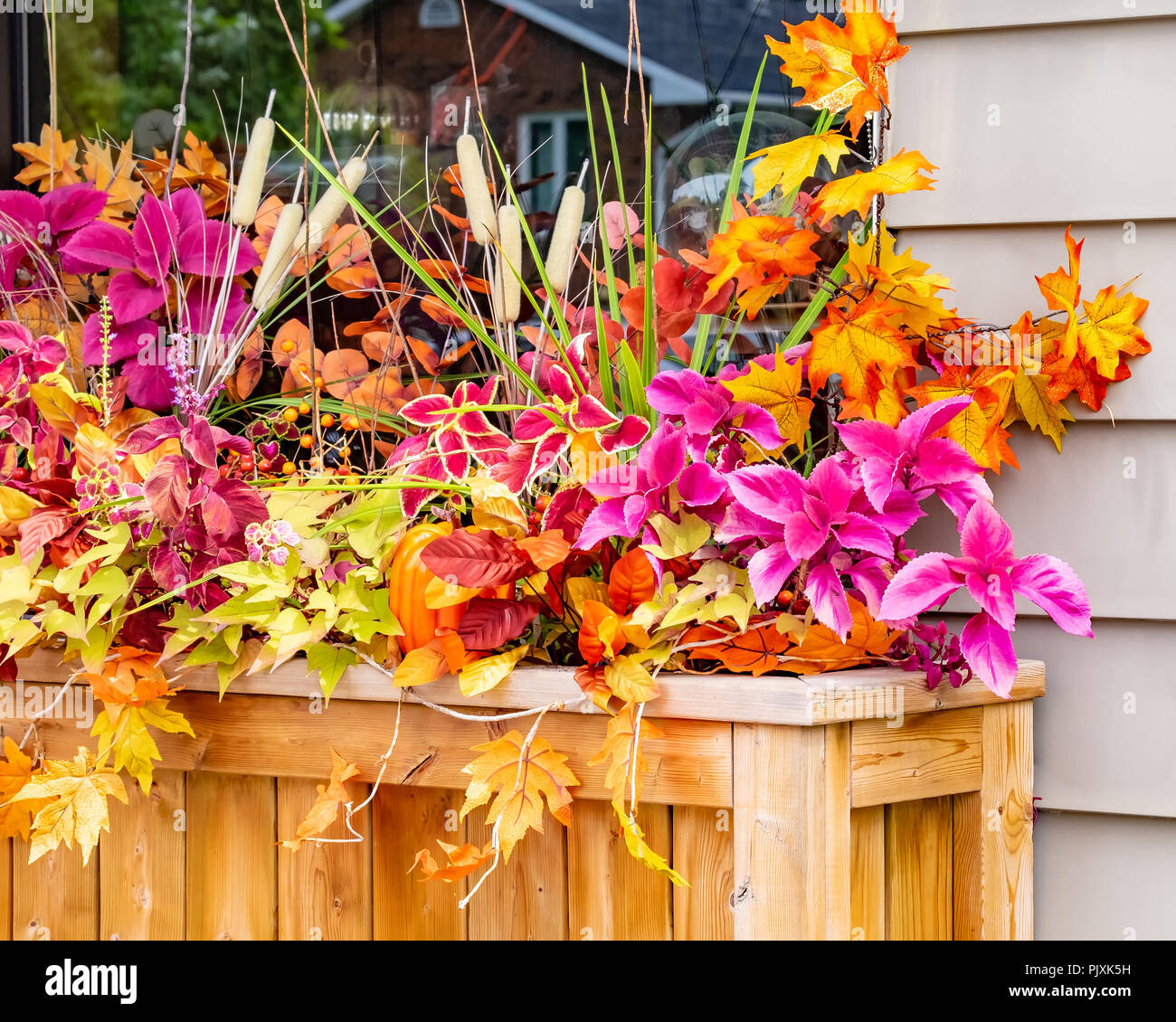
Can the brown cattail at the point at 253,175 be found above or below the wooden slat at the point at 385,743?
above

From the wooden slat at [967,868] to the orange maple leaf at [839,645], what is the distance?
0.21 m

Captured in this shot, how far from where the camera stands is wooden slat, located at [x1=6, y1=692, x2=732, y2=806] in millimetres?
792

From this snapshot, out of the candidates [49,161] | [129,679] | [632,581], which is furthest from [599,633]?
[49,161]

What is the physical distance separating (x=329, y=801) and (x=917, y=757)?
1.67ft

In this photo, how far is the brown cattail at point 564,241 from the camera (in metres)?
1.00

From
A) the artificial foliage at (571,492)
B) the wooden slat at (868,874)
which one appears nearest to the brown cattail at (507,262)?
the artificial foliage at (571,492)

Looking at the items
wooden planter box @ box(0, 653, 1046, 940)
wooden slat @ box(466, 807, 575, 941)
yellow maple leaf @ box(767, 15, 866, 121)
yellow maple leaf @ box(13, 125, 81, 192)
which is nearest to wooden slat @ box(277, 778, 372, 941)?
wooden planter box @ box(0, 653, 1046, 940)

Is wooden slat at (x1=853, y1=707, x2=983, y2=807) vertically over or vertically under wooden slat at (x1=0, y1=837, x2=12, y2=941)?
over

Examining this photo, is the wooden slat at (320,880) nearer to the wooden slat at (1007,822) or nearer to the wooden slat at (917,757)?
the wooden slat at (917,757)

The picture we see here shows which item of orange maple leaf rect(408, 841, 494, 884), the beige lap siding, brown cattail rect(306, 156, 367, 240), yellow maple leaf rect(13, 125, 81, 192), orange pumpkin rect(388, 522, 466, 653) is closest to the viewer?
orange maple leaf rect(408, 841, 494, 884)

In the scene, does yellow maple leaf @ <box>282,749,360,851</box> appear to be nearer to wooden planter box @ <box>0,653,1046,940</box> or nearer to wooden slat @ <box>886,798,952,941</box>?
wooden planter box @ <box>0,653,1046,940</box>

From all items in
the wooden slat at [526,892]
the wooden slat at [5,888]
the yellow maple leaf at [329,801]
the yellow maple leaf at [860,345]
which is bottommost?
the wooden slat at [5,888]

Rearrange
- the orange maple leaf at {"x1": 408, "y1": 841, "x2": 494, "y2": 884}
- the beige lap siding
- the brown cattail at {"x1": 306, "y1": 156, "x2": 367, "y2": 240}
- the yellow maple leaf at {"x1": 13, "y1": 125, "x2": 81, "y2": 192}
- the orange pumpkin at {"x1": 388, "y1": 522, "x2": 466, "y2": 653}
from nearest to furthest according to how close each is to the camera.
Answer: the orange maple leaf at {"x1": 408, "y1": 841, "x2": 494, "y2": 884}
the orange pumpkin at {"x1": 388, "y1": 522, "x2": 466, "y2": 653}
the beige lap siding
the brown cattail at {"x1": 306, "y1": 156, "x2": 367, "y2": 240}
the yellow maple leaf at {"x1": 13, "y1": 125, "x2": 81, "y2": 192}
